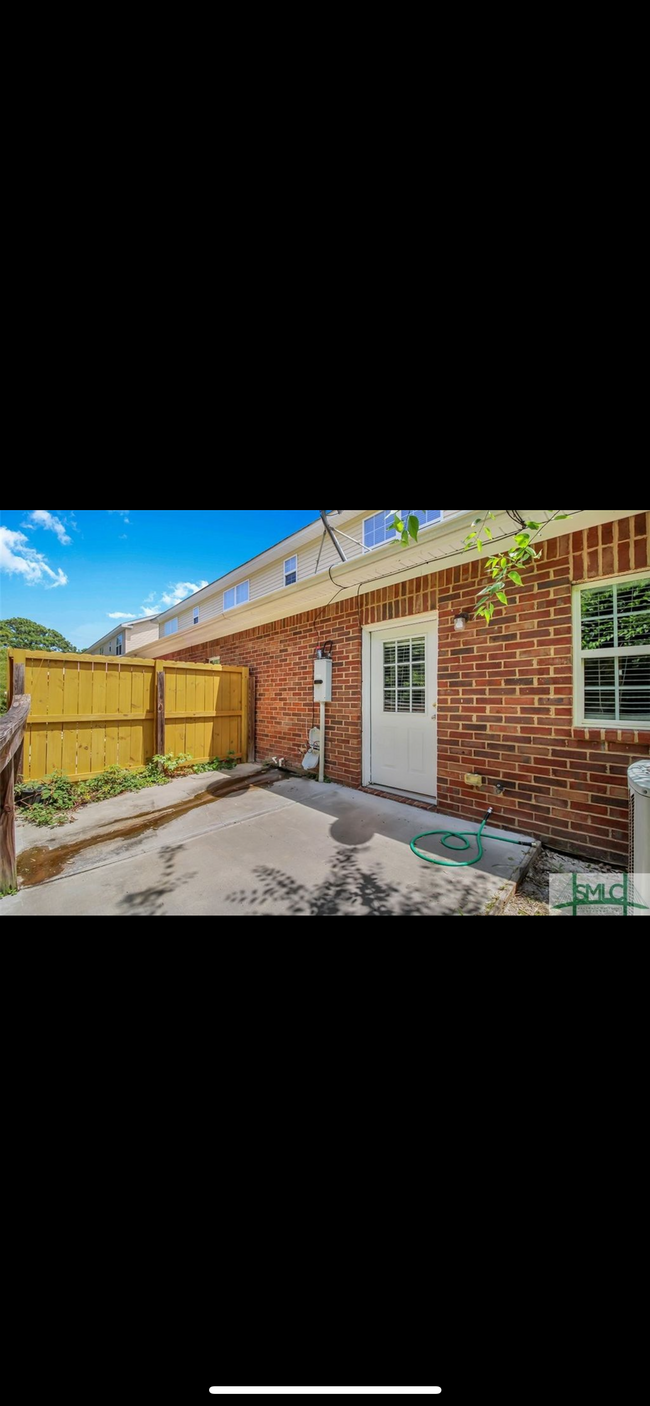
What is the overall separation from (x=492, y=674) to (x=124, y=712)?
15.7 feet

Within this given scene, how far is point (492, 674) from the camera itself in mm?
3730

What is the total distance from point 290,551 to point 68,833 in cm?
777

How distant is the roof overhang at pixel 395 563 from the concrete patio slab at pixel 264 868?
2.34 metres

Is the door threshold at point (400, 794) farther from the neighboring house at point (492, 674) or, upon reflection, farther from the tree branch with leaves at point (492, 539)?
the tree branch with leaves at point (492, 539)

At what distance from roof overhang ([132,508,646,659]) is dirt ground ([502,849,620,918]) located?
7.50 ft

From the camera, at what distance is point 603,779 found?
3.05 meters

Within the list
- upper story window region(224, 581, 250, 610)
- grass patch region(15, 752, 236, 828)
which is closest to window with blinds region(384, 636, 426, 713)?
grass patch region(15, 752, 236, 828)

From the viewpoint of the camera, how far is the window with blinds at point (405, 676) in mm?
4555

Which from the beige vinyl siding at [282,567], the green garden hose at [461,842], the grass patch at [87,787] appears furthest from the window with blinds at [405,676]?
the grass patch at [87,787]

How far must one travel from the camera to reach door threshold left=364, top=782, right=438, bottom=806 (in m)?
4.35

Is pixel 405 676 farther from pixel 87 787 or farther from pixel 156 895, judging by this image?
pixel 87 787

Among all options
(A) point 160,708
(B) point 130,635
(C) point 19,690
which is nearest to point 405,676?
(A) point 160,708

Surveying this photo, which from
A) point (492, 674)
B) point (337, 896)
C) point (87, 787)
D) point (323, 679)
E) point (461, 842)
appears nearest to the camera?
point (337, 896)
